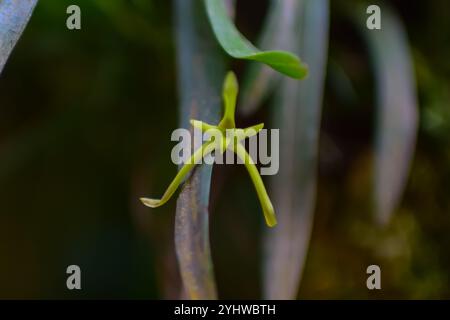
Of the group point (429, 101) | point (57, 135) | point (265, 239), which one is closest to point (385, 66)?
point (429, 101)

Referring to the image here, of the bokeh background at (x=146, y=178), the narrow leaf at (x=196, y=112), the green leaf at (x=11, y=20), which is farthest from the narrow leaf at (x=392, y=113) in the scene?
the green leaf at (x=11, y=20)

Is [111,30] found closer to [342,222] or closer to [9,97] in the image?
[9,97]

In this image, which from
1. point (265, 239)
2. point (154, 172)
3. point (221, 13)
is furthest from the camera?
point (154, 172)

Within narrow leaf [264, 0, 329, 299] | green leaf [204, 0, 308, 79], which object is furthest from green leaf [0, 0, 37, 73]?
narrow leaf [264, 0, 329, 299]

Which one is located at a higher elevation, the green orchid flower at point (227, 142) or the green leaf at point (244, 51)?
the green leaf at point (244, 51)

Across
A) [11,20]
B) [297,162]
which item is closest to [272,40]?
[297,162]

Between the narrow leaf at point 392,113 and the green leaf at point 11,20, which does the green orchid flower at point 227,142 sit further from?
the narrow leaf at point 392,113
